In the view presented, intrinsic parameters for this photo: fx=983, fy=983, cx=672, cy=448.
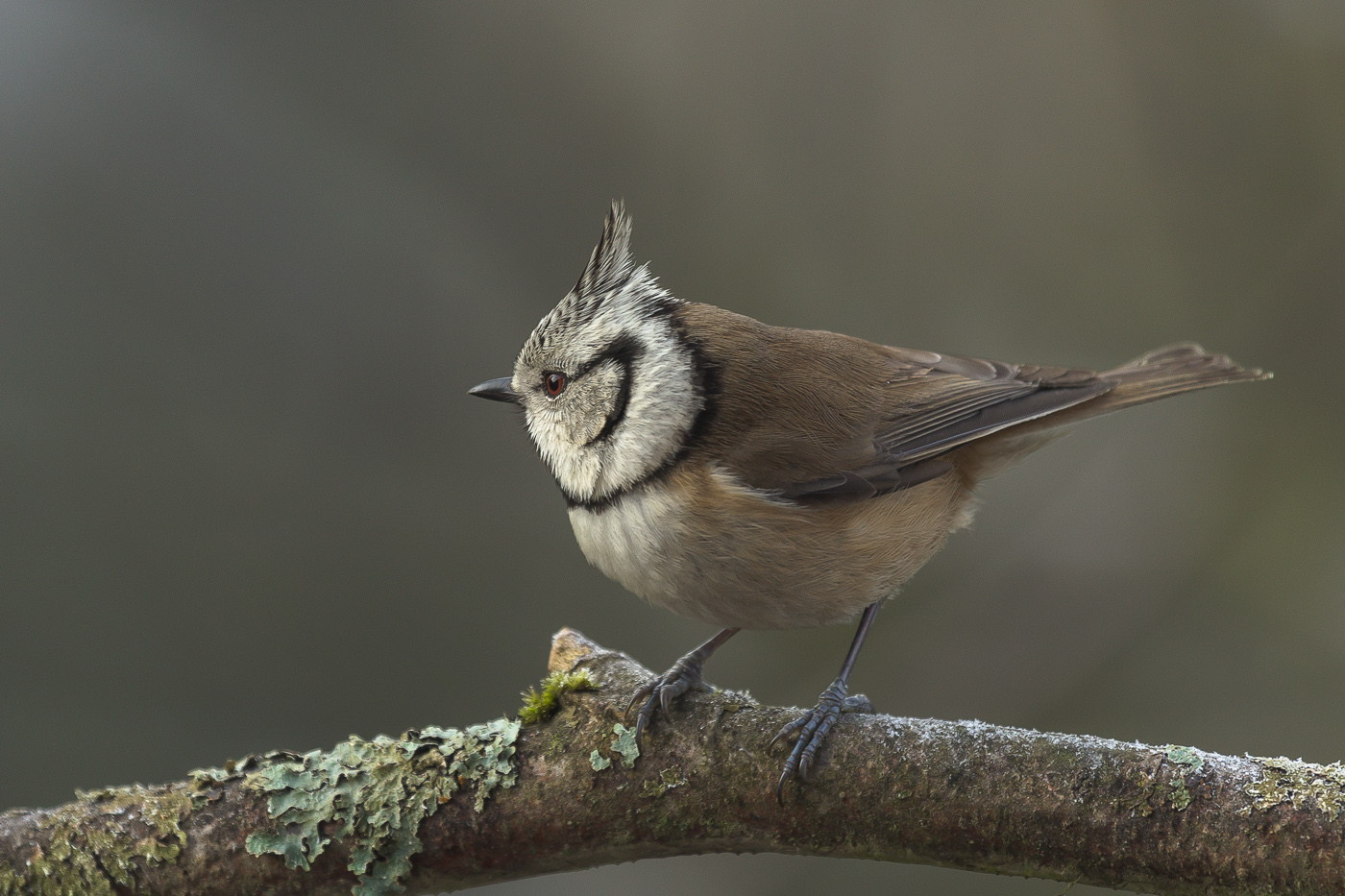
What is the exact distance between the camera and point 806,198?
534 cm

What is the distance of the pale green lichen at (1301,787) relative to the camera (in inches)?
75.2

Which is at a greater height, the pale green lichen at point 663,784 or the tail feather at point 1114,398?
the tail feather at point 1114,398

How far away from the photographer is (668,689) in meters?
2.70

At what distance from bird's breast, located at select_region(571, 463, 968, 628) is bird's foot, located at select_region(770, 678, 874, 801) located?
0.26 meters

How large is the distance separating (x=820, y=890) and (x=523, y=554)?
2070 millimetres

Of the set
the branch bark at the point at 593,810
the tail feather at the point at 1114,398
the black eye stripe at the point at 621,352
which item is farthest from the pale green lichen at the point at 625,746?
the tail feather at the point at 1114,398

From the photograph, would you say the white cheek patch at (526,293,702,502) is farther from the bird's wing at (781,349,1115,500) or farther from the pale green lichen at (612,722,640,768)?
the pale green lichen at (612,722,640,768)

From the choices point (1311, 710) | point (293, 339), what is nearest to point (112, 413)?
point (293, 339)

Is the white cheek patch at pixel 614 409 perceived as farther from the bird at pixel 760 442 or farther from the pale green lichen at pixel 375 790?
the pale green lichen at pixel 375 790

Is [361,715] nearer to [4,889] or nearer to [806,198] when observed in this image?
[4,889]

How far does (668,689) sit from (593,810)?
0.42 metres

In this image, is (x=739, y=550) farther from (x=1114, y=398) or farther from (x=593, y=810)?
(x=1114, y=398)

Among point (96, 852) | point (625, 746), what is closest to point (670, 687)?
point (625, 746)

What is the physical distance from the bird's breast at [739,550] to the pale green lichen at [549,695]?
12.9 inches
